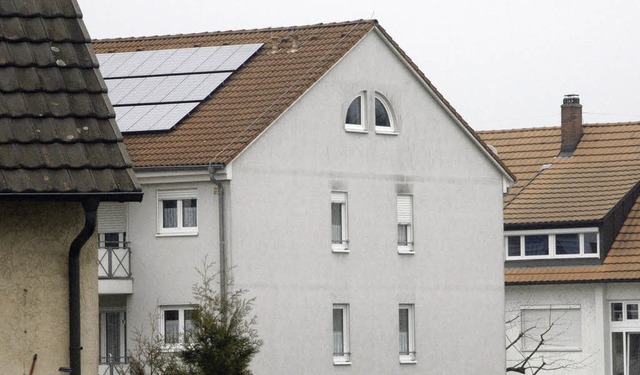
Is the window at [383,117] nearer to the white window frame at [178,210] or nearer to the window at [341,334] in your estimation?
the window at [341,334]

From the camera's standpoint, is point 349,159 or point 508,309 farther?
point 508,309

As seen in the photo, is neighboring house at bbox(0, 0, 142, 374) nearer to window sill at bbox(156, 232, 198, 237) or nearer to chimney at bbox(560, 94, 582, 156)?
window sill at bbox(156, 232, 198, 237)

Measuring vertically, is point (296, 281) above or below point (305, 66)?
below

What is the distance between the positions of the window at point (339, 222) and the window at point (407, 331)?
2614mm

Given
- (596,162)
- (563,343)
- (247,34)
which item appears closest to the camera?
(247,34)

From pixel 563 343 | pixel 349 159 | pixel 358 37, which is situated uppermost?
pixel 358 37

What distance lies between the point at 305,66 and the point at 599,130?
18.6 m

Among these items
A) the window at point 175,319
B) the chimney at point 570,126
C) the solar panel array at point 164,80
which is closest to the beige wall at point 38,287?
the window at point 175,319

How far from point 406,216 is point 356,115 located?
110 inches

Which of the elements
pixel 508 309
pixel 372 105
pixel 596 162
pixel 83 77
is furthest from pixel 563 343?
pixel 83 77

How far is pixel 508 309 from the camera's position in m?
49.6

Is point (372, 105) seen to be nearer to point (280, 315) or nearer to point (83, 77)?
point (280, 315)

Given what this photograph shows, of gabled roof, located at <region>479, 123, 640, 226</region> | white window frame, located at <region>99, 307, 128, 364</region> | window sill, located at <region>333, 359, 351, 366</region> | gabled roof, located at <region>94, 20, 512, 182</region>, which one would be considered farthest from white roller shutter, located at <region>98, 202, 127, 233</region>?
gabled roof, located at <region>479, 123, 640, 226</region>

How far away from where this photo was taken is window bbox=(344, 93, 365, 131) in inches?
1515
